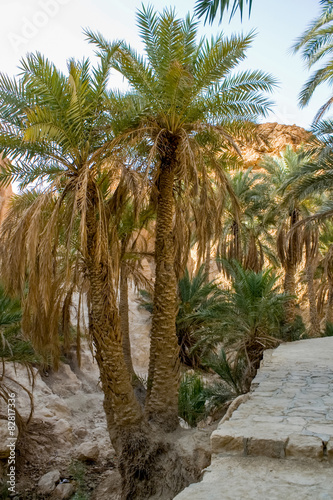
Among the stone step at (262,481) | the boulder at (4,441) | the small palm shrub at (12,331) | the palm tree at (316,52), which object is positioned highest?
the palm tree at (316,52)

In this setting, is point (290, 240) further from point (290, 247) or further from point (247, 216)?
point (247, 216)

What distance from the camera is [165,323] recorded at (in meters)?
8.65

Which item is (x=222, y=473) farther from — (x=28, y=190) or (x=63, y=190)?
(x=28, y=190)

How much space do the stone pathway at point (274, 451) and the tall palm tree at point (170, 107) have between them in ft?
10.7

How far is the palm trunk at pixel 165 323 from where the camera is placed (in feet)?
27.5

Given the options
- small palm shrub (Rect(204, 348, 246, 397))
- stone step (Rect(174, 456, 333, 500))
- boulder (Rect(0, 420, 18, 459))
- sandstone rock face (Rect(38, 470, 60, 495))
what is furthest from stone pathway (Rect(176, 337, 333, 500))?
boulder (Rect(0, 420, 18, 459))

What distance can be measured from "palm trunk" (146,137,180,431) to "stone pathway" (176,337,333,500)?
3.16 metres

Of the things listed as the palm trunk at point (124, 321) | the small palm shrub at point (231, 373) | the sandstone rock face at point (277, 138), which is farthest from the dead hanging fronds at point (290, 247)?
the sandstone rock face at point (277, 138)

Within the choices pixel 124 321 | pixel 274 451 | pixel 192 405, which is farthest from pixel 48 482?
pixel 274 451

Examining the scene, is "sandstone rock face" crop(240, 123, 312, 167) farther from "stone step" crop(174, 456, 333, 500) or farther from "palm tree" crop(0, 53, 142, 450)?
"stone step" crop(174, 456, 333, 500)

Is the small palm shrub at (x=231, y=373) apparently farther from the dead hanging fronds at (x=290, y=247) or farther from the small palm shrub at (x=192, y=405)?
the dead hanging fronds at (x=290, y=247)

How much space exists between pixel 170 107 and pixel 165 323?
167 inches

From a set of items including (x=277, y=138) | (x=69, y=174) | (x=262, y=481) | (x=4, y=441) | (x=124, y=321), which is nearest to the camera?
(x=262, y=481)

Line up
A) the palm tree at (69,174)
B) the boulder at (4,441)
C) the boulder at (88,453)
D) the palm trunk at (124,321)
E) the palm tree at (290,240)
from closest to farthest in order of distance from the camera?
1. the palm tree at (69,174)
2. the boulder at (4,441)
3. the boulder at (88,453)
4. the palm trunk at (124,321)
5. the palm tree at (290,240)
